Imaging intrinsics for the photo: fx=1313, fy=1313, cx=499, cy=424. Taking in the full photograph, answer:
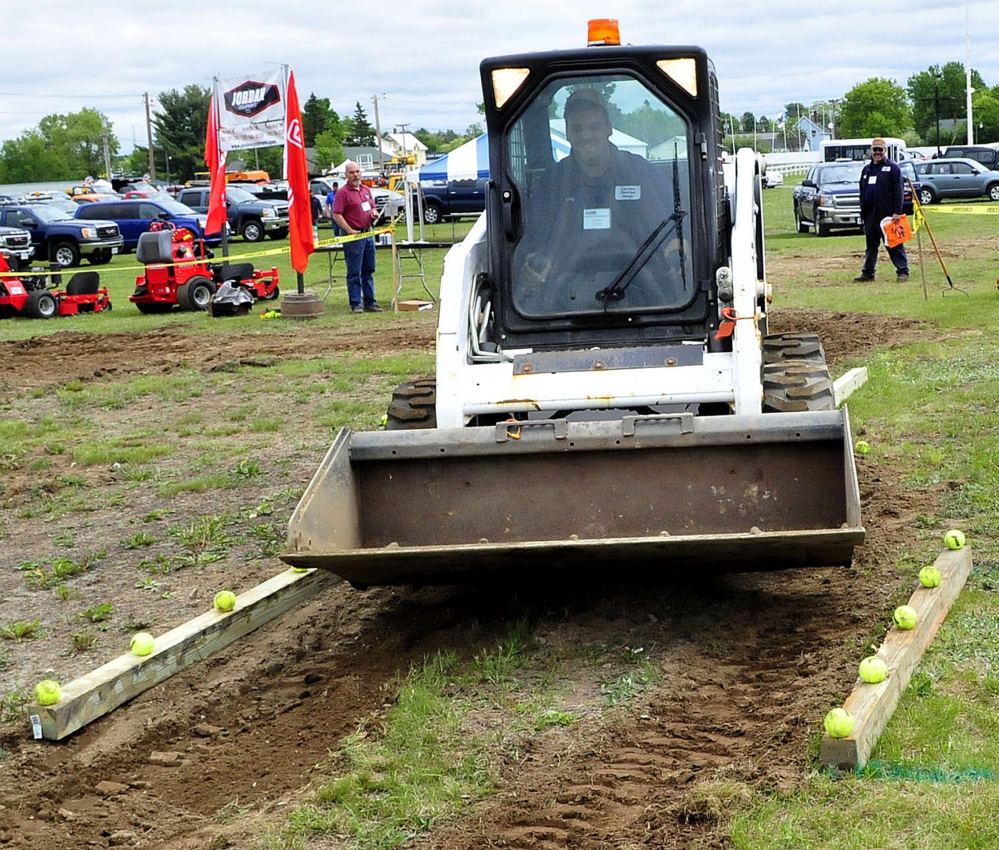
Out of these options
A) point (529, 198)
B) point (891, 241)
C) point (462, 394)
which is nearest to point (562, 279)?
point (529, 198)

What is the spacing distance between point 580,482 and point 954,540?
1749 mm

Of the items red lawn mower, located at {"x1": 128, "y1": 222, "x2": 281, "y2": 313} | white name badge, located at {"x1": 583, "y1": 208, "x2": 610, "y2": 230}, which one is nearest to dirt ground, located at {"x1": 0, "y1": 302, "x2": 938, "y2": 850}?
white name badge, located at {"x1": 583, "y1": 208, "x2": 610, "y2": 230}

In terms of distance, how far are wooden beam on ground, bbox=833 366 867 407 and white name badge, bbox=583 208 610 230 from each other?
3.56 meters

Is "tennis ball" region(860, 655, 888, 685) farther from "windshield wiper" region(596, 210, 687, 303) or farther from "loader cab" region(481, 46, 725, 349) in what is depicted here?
"windshield wiper" region(596, 210, 687, 303)

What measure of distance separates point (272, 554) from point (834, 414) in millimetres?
3226

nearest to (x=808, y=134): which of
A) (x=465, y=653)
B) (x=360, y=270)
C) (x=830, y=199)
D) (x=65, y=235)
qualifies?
(x=65, y=235)

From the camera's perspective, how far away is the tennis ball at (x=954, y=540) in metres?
6.05

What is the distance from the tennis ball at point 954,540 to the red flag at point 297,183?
525 inches

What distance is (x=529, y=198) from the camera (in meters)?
6.93

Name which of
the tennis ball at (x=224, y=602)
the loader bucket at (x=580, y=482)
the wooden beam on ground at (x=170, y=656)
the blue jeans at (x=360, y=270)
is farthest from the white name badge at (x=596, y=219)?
the blue jeans at (x=360, y=270)

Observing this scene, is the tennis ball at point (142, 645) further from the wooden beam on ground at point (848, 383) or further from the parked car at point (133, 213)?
the parked car at point (133, 213)

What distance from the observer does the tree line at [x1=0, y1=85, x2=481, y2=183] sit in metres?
113

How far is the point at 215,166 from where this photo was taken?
19.8 metres

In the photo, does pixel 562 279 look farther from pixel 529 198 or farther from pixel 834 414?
pixel 834 414
